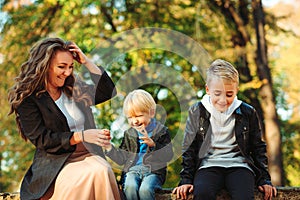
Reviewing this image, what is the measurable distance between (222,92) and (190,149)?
1.38ft

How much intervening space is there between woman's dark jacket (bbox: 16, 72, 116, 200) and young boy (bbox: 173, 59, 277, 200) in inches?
24.4

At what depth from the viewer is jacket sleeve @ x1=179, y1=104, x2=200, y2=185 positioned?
3.67 m

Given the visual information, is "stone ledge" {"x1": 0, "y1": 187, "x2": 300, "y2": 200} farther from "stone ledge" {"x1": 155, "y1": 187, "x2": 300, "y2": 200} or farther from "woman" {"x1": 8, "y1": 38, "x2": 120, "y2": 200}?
"woman" {"x1": 8, "y1": 38, "x2": 120, "y2": 200}

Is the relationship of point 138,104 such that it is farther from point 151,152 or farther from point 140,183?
point 140,183

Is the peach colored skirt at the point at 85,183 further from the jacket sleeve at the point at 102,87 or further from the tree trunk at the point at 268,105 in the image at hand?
the tree trunk at the point at 268,105

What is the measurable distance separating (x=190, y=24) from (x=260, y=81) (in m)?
2.73

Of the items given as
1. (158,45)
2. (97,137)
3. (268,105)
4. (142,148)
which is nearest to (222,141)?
(142,148)

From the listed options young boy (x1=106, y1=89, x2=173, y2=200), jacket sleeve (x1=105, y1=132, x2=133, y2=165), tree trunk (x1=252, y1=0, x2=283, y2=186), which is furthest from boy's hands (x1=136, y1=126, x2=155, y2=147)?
tree trunk (x1=252, y1=0, x2=283, y2=186)

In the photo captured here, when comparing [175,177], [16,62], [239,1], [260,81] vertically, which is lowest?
[175,177]

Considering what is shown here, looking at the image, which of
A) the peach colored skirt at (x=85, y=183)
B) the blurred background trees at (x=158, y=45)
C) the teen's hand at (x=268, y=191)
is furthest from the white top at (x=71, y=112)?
the blurred background trees at (x=158, y=45)

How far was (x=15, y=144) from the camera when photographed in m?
11.4

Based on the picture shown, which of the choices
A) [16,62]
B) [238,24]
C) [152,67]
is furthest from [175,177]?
[16,62]

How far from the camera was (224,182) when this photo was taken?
359cm

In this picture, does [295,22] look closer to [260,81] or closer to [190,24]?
[190,24]
